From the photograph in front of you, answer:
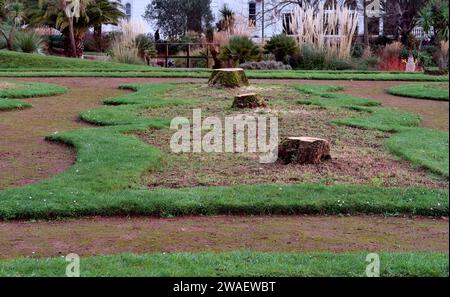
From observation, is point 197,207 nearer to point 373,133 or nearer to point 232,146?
point 232,146

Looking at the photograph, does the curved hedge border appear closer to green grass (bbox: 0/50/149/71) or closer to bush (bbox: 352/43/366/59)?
green grass (bbox: 0/50/149/71)

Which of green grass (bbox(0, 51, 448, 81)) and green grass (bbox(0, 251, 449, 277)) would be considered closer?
green grass (bbox(0, 251, 449, 277))

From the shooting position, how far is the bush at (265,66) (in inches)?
917

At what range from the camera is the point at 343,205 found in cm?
649

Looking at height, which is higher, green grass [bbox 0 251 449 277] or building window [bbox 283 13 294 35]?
building window [bbox 283 13 294 35]

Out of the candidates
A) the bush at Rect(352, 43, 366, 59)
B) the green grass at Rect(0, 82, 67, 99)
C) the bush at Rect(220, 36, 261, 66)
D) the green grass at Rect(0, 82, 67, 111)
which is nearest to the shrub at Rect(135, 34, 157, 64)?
the bush at Rect(220, 36, 261, 66)

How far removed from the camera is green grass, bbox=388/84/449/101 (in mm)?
14786

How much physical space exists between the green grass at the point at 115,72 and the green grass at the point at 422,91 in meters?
1.13

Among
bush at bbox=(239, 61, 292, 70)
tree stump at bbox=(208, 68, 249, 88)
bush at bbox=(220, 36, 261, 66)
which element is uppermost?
bush at bbox=(220, 36, 261, 66)

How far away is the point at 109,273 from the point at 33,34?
25.8m

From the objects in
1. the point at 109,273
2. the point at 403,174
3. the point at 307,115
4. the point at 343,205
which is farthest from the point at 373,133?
the point at 109,273

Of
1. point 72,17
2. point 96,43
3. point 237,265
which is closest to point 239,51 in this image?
point 72,17

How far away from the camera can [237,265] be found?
183 inches

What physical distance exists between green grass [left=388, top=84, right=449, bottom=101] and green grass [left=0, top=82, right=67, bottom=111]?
24.2ft
